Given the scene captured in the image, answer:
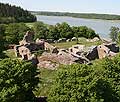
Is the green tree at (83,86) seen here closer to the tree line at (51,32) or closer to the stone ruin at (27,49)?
the stone ruin at (27,49)

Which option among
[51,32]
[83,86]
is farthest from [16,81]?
[51,32]

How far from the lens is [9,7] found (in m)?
198

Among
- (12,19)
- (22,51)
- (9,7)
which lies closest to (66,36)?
(22,51)

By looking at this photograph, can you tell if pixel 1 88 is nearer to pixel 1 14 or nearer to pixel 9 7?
pixel 1 14

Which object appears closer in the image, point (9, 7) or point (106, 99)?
point (106, 99)

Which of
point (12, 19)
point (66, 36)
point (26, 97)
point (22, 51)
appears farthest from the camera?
point (12, 19)

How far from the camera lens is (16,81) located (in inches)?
1318

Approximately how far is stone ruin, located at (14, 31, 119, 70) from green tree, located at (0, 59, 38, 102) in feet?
65.1

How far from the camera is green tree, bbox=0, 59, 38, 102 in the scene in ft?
105

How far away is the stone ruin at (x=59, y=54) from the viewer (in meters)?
57.9

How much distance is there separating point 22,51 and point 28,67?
112 ft

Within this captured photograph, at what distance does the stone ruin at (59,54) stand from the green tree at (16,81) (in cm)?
1985

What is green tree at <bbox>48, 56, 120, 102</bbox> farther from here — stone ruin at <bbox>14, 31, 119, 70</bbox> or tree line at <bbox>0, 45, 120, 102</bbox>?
stone ruin at <bbox>14, 31, 119, 70</bbox>

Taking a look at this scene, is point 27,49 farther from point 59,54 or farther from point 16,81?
point 16,81
